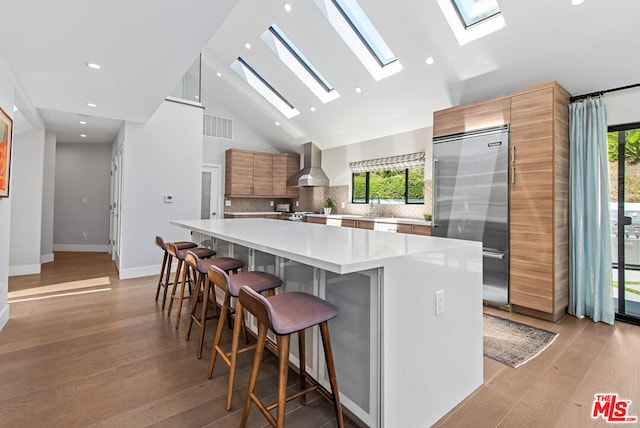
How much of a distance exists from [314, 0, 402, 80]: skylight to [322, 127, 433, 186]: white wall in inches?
49.9

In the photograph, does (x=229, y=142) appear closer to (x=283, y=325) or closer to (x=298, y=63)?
(x=298, y=63)

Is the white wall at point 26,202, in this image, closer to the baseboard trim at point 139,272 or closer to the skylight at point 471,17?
the baseboard trim at point 139,272

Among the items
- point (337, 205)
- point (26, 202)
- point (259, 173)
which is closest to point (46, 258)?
point (26, 202)

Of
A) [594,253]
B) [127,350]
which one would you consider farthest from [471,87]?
[127,350]

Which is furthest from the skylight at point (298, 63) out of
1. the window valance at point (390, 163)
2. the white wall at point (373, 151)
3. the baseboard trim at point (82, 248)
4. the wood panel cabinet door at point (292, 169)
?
the baseboard trim at point (82, 248)

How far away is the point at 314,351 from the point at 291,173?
5.94 m

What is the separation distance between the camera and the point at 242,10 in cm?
424

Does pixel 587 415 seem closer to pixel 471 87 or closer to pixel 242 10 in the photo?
pixel 471 87

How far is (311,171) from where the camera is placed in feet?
22.1

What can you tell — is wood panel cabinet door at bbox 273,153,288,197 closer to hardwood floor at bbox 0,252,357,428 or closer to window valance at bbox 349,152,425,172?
window valance at bbox 349,152,425,172

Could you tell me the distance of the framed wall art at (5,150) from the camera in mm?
2605

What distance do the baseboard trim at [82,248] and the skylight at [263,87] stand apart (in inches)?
192

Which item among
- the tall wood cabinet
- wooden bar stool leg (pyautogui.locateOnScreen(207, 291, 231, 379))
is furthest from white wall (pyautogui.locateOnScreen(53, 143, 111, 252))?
the tall wood cabinet

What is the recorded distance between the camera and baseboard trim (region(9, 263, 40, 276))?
467 centimetres
